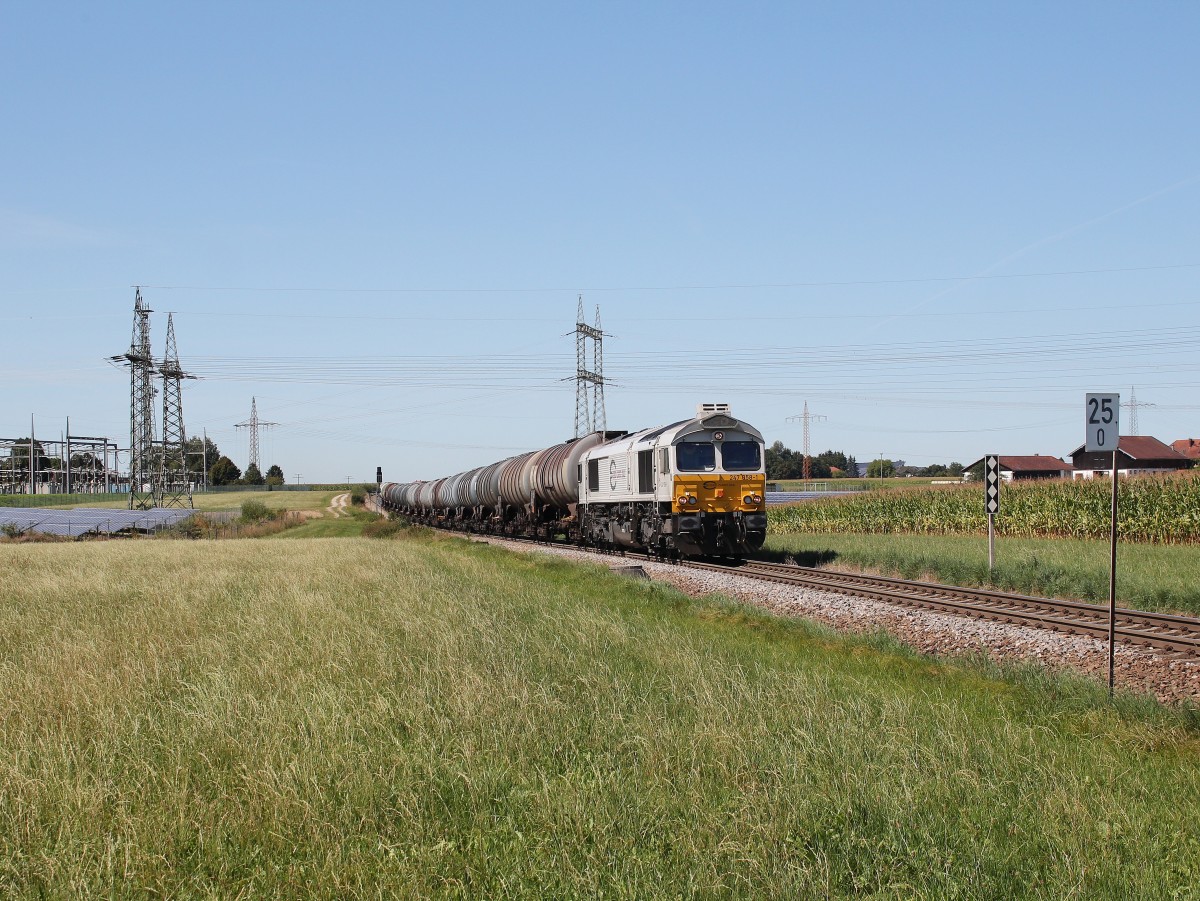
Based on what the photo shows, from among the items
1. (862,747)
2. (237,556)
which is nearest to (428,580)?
(237,556)

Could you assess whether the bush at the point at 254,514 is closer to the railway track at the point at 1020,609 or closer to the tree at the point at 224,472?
the railway track at the point at 1020,609

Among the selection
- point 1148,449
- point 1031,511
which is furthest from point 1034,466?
point 1031,511

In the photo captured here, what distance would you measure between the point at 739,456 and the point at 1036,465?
86628 millimetres

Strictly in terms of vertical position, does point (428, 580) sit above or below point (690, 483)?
below

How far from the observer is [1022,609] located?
1684cm

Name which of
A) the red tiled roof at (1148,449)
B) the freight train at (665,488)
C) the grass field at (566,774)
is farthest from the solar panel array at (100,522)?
the red tiled roof at (1148,449)

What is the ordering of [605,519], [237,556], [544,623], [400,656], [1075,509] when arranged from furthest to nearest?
[1075,509]
[605,519]
[237,556]
[544,623]
[400,656]

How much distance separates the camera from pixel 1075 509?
3334cm

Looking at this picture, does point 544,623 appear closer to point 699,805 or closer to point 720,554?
point 699,805

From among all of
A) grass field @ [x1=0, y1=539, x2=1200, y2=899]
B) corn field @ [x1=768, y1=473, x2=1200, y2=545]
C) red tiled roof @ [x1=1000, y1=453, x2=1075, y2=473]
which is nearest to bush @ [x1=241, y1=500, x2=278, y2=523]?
corn field @ [x1=768, y1=473, x2=1200, y2=545]

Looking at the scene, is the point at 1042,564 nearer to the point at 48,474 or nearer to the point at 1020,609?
the point at 1020,609

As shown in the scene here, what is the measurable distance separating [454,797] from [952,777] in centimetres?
310

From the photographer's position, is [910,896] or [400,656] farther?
[400,656]

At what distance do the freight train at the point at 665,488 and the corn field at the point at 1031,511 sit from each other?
13.1m
